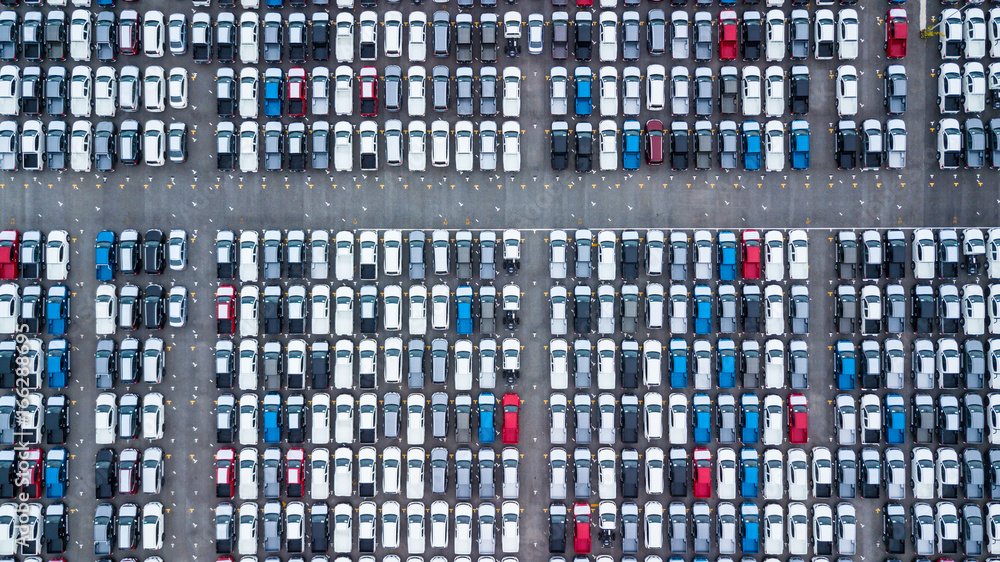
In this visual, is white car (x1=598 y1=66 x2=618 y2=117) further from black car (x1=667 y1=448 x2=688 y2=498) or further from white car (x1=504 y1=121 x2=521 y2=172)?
black car (x1=667 y1=448 x2=688 y2=498)

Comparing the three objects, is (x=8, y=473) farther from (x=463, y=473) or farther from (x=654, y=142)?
(x=654, y=142)

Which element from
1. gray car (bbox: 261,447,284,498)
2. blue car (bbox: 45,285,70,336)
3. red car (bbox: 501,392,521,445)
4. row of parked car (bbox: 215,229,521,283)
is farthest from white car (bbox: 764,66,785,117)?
blue car (bbox: 45,285,70,336)

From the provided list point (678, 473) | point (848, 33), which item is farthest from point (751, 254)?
point (848, 33)

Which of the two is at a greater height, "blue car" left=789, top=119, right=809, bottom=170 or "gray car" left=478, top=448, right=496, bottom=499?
"blue car" left=789, top=119, right=809, bottom=170

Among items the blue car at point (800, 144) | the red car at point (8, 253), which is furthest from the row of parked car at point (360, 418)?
the blue car at point (800, 144)

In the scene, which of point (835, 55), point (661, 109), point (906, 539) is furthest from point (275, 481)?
point (835, 55)

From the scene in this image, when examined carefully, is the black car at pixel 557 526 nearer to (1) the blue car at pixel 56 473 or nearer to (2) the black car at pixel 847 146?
(2) the black car at pixel 847 146
